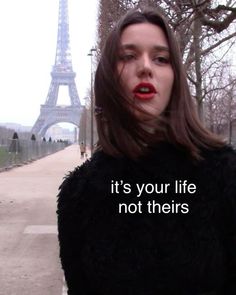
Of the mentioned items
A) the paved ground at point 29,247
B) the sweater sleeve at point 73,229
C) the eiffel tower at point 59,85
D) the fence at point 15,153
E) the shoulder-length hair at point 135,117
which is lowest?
the paved ground at point 29,247

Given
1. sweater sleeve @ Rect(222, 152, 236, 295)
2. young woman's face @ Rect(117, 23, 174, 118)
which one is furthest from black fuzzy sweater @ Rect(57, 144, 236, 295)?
young woman's face @ Rect(117, 23, 174, 118)

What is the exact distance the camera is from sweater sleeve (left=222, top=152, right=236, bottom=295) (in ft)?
4.97

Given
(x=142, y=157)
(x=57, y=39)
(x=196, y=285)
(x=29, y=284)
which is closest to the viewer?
(x=196, y=285)

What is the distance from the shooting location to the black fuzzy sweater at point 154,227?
150cm

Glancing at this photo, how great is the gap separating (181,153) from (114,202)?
230mm

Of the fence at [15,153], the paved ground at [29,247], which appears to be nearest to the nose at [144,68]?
the paved ground at [29,247]

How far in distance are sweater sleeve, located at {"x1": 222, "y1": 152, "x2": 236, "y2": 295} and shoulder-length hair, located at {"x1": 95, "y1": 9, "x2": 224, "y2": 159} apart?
111 millimetres

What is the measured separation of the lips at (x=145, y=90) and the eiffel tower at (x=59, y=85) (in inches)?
3700

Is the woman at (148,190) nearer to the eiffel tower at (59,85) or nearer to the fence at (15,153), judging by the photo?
the fence at (15,153)

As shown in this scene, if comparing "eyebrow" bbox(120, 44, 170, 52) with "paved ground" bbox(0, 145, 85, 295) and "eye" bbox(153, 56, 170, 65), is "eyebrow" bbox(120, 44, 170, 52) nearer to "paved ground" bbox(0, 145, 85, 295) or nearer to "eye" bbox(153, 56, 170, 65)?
"eye" bbox(153, 56, 170, 65)

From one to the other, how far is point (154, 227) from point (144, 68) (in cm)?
43

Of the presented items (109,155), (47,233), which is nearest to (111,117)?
(109,155)

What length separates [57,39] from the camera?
11681cm

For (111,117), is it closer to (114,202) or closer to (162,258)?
(114,202)
